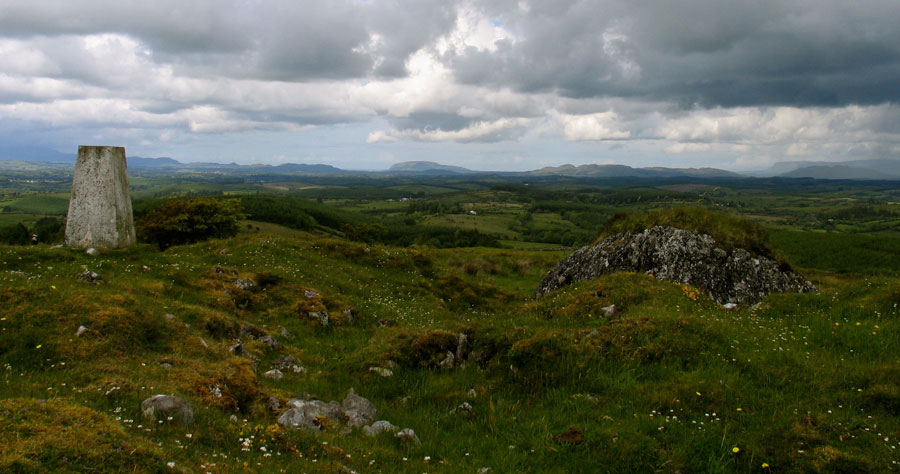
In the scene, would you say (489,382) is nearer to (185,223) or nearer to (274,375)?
(274,375)

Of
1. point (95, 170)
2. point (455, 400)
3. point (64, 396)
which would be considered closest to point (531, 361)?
point (455, 400)

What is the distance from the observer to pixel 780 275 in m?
23.1

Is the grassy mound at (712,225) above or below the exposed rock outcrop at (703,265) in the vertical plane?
above

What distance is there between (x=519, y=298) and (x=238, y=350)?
2054cm

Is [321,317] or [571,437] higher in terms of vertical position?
[571,437]

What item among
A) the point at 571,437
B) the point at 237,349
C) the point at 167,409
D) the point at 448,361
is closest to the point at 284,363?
the point at 237,349

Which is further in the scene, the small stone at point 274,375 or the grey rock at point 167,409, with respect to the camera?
the small stone at point 274,375

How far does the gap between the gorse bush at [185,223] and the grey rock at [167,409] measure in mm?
35279

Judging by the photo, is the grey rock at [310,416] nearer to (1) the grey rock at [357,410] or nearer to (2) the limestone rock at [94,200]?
(1) the grey rock at [357,410]

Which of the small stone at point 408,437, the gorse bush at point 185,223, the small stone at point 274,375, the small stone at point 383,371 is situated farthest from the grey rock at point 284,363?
the gorse bush at point 185,223

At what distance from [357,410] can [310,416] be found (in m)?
1.21

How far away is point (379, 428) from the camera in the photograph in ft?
28.4

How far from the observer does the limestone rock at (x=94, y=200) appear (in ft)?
69.2

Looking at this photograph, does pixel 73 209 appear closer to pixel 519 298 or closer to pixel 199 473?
Result: pixel 199 473
